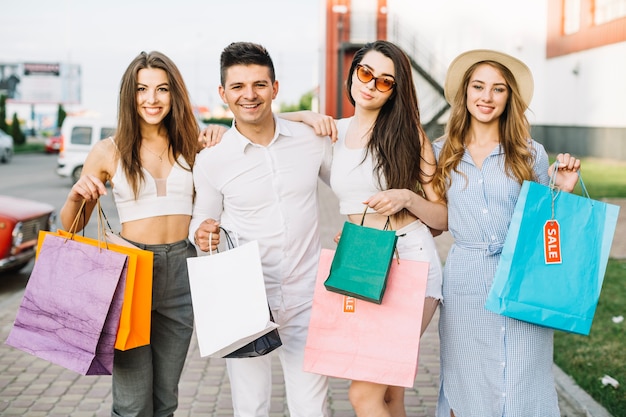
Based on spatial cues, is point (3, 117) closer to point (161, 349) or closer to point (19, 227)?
point (19, 227)

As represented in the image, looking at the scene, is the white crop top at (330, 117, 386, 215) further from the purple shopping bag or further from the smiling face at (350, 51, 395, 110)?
the purple shopping bag

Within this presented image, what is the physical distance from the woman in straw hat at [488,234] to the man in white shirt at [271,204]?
0.65 m

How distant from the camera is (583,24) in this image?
2502cm

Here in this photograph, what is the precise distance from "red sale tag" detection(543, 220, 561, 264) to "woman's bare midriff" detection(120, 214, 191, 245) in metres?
1.67

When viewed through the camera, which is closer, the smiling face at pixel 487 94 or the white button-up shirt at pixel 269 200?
the smiling face at pixel 487 94

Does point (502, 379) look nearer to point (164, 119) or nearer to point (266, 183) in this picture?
point (266, 183)

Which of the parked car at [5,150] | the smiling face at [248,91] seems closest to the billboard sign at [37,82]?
A: the parked car at [5,150]

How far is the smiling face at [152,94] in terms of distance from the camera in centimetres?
341

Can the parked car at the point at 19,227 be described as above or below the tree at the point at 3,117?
below

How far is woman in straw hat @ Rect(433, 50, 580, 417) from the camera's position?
3.24 metres

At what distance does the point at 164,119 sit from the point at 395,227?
126 centimetres

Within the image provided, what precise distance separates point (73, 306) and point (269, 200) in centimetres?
100

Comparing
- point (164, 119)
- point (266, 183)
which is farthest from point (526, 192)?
point (164, 119)

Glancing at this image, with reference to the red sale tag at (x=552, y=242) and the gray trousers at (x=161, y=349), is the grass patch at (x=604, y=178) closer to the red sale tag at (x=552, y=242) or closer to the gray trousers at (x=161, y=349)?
the red sale tag at (x=552, y=242)
